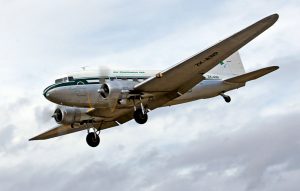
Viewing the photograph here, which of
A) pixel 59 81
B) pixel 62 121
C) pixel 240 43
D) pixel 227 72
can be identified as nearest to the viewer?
pixel 240 43

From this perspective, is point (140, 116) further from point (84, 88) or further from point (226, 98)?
point (226, 98)

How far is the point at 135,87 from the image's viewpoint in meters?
34.3

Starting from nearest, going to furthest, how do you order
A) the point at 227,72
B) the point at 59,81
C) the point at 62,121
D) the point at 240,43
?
the point at 240,43 < the point at 59,81 < the point at 62,121 < the point at 227,72

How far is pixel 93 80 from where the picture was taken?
112 feet

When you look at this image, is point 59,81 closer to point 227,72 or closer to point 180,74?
point 180,74

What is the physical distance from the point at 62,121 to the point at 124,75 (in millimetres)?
4958

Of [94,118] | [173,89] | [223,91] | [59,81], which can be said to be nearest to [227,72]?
[223,91]

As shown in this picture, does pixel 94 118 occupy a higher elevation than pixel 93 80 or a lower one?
lower

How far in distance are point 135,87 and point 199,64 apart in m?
3.53

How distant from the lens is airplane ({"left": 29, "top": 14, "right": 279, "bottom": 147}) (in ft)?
108

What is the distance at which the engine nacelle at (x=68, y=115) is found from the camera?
122 feet

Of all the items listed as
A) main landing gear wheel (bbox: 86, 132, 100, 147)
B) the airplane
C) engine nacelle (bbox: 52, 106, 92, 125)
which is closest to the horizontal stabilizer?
the airplane

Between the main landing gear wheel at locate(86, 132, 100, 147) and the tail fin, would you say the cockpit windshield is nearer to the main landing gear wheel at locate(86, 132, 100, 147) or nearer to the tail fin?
the main landing gear wheel at locate(86, 132, 100, 147)

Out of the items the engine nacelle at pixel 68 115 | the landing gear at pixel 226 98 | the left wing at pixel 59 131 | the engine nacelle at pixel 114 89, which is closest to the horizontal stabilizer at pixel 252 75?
the landing gear at pixel 226 98
